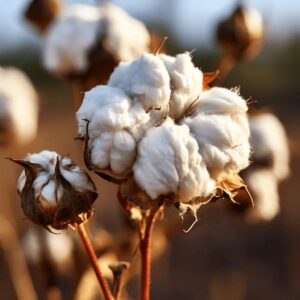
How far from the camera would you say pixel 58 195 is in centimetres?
92

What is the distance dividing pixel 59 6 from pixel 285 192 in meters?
3.84

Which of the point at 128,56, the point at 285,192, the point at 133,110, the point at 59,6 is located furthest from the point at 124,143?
the point at 285,192

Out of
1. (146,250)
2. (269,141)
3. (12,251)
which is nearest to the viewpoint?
(146,250)

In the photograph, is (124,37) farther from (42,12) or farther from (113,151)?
(113,151)

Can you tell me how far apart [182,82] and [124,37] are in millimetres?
583

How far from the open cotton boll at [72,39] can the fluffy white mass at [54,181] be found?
0.59 m

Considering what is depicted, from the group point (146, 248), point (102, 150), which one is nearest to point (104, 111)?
point (102, 150)

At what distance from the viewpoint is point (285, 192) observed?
538 centimetres

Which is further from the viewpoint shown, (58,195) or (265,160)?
(265,160)

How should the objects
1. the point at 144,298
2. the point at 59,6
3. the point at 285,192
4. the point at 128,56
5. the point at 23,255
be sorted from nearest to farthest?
the point at 144,298, the point at 128,56, the point at 59,6, the point at 23,255, the point at 285,192

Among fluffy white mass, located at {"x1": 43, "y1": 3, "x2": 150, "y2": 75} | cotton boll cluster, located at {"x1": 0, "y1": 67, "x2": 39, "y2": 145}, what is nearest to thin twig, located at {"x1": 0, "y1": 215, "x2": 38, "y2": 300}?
cotton boll cluster, located at {"x1": 0, "y1": 67, "x2": 39, "y2": 145}

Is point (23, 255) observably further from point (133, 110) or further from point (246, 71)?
point (246, 71)

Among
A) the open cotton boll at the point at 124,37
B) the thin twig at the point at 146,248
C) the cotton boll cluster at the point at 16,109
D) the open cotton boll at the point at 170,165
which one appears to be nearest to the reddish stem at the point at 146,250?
the thin twig at the point at 146,248

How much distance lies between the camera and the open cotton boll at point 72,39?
5.04 feet
